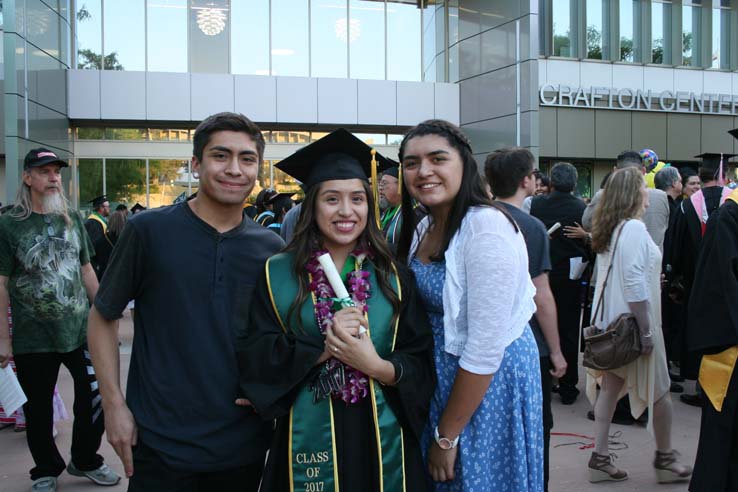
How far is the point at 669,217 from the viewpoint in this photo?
20.3 feet

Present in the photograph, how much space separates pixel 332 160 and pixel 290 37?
17.1 metres

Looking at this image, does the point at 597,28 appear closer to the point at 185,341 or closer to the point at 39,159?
the point at 39,159

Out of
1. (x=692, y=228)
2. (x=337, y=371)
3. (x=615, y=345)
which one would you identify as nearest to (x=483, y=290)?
(x=337, y=371)

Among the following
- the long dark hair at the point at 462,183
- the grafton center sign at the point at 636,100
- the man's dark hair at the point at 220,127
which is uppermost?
the grafton center sign at the point at 636,100

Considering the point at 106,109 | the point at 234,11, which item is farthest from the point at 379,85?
the point at 106,109

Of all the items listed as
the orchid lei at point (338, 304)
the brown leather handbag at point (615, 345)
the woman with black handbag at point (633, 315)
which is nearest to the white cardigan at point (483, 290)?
the orchid lei at point (338, 304)

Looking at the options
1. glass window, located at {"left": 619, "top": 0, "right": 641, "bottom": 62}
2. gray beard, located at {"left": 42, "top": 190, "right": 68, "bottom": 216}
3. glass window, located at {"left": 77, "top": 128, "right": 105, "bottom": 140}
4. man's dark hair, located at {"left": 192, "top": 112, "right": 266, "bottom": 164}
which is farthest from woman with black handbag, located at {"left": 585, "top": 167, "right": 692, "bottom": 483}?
glass window, located at {"left": 77, "top": 128, "right": 105, "bottom": 140}

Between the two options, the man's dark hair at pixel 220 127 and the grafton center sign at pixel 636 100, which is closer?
the man's dark hair at pixel 220 127

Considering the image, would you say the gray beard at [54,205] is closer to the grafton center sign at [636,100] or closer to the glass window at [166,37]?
the glass window at [166,37]

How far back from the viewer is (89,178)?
57.3ft

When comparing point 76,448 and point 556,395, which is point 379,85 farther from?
point 76,448

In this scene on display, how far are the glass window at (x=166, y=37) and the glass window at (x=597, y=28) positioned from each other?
38.0 ft

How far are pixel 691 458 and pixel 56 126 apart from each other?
53.0ft

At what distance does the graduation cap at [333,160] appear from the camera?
225cm
